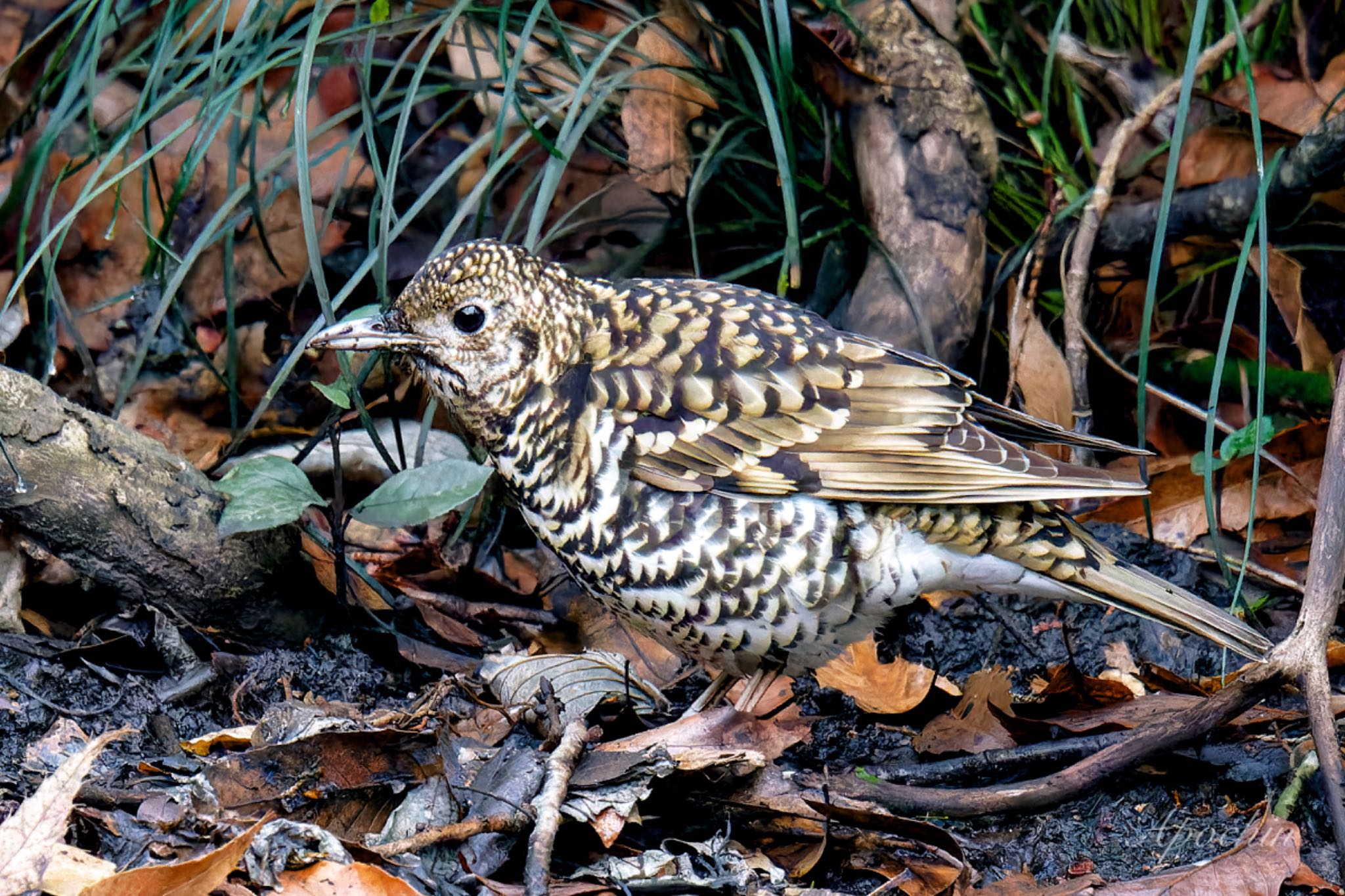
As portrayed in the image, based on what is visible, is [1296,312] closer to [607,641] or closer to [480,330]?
[607,641]

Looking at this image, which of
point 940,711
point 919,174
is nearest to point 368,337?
point 940,711

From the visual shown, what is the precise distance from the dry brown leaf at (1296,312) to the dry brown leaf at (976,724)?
1.54 metres

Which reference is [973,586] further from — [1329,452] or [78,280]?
[78,280]

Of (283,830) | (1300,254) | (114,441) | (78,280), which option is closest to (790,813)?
(283,830)

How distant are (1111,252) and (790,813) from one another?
7.73ft

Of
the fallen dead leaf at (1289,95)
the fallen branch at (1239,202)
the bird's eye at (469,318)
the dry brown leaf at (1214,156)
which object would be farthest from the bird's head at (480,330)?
the fallen dead leaf at (1289,95)

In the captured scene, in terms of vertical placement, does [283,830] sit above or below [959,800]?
above

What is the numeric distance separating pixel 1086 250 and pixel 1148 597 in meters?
1.36

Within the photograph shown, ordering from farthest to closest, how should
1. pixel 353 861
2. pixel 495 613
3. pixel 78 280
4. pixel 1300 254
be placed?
pixel 78 280 → pixel 1300 254 → pixel 495 613 → pixel 353 861

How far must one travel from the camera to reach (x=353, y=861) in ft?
7.43

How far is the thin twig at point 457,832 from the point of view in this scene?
2371 mm

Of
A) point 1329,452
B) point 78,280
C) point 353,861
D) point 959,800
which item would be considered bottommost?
point 959,800

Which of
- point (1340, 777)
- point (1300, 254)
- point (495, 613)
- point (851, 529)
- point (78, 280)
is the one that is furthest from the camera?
point (78, 280)

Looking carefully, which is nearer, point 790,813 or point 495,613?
point 790,813
